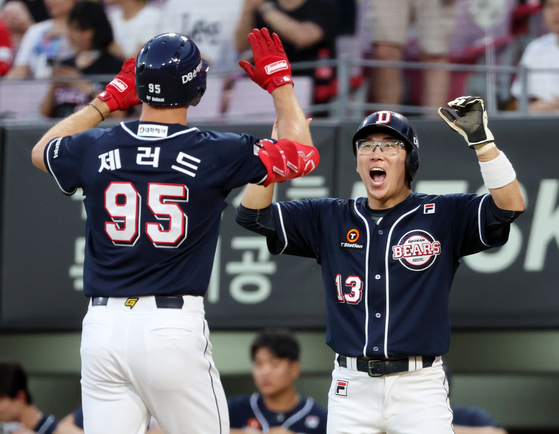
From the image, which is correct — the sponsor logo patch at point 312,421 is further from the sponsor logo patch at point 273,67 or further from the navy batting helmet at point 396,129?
the sponsor logo patch at point 273,67

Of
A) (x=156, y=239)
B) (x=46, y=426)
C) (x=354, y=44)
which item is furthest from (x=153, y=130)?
(x=354, y=44)

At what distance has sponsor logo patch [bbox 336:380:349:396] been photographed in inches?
122

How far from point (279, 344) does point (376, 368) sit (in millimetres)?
2065

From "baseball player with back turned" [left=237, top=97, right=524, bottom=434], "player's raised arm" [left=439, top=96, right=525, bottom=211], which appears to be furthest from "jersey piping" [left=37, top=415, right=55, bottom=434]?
"player's raised arm" [left=439, top=96, right=525, bottom=211]

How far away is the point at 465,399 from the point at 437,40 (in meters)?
2.81

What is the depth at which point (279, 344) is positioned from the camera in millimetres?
5082

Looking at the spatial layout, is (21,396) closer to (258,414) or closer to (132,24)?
(258,414)

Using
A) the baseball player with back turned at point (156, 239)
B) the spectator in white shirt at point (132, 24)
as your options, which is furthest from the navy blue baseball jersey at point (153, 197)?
the spectator in white shirt at point (132, 24)

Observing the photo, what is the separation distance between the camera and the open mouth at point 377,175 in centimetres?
323

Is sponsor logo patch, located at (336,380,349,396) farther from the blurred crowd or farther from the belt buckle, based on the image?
the blurred crowd

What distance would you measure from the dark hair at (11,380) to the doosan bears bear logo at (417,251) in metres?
3.20

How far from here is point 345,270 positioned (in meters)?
3.24

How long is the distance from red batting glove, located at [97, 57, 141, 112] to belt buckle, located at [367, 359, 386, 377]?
4.34 feet

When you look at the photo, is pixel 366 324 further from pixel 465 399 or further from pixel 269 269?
pixel 465 399
